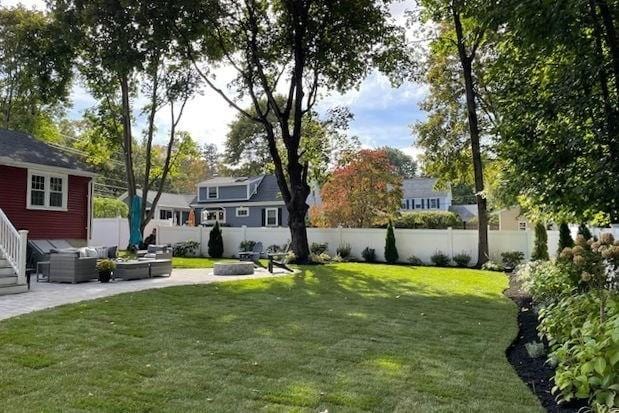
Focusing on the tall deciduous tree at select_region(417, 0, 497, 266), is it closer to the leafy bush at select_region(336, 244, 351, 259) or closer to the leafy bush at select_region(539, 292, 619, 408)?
the leafy bush at select_region(336, 244, 351, 259)

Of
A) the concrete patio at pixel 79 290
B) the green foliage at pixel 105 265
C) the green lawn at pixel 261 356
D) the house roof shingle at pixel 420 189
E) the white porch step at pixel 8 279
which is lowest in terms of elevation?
the green lawn at pixel 261 356

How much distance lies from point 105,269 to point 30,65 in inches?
464

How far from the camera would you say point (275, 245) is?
877 inches

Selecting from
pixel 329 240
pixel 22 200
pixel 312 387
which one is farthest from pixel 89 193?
pixel 312 387

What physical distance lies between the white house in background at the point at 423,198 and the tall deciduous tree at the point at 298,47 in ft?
87.9

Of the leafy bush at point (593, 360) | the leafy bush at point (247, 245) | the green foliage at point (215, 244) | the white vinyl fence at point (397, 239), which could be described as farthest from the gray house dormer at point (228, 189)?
the leafy bush at point (593, 360)

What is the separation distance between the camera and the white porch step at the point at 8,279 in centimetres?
946

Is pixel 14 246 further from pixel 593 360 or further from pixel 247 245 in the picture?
pixel 247 245

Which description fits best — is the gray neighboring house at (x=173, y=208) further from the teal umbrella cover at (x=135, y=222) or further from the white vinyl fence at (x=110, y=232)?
the teal umbrella cover at (x=135, y=222)

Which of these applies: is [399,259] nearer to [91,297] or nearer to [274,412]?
[91,297]

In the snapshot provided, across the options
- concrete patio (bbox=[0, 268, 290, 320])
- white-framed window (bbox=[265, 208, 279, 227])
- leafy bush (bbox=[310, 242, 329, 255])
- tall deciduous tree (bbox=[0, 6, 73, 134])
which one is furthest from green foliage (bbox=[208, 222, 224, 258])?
white-framed window (bbox=[265, 208, 279, 227])

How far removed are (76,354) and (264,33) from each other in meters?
15.6

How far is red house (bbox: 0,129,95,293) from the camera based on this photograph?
14.4m

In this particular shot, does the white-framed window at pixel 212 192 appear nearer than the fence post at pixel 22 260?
No
